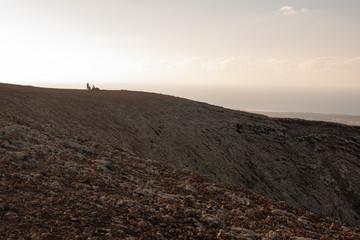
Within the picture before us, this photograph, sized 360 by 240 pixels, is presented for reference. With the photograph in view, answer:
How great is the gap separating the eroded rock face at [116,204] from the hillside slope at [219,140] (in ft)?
26.8

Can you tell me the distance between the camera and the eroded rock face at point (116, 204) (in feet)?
29.1

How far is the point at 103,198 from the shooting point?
35.8ft

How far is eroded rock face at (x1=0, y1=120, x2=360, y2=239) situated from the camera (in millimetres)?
8875

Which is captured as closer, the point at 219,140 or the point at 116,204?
the point at 116,204

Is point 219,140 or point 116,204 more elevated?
point 116,204

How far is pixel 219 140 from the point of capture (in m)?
38.3

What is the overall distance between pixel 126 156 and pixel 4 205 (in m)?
10.0

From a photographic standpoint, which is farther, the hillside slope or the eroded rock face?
the hillside slope

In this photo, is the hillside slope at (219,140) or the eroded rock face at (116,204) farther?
the hillside slope at (219,140)

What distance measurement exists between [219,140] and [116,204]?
2884 centimetres

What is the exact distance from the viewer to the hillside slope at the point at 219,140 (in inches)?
1091

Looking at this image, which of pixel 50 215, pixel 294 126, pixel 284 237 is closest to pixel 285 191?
pixel 294 126

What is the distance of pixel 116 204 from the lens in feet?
35.0

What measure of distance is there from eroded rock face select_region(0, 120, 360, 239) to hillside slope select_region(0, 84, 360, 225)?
818 cm
